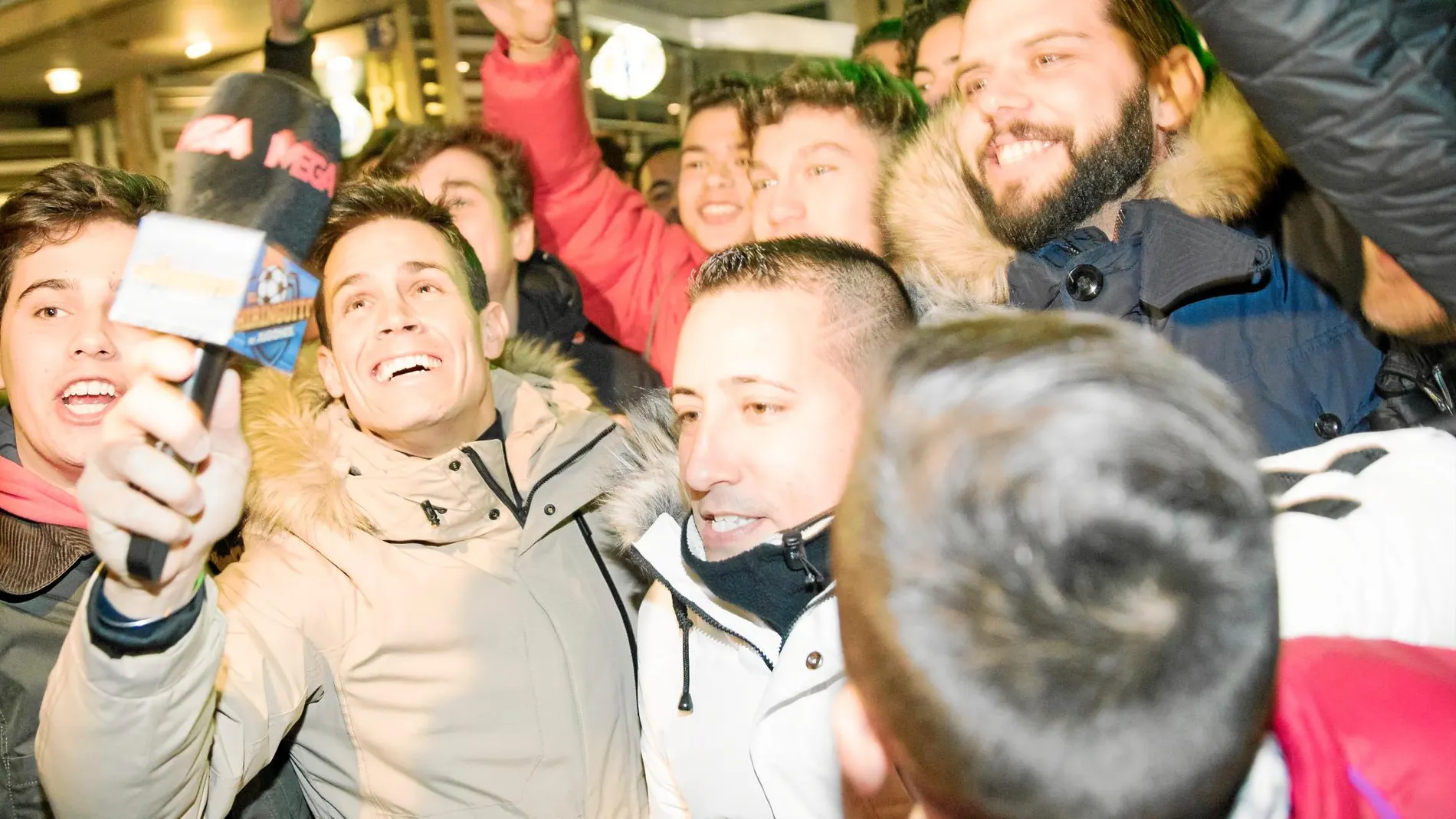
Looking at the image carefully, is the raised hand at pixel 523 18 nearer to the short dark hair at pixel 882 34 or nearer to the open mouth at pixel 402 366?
the open mouth at pixel 402 366

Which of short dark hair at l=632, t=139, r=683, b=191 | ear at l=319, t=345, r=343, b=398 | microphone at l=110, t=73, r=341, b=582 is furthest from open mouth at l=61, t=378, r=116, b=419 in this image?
short dark hair at l=632, t=139, r=683, b=191

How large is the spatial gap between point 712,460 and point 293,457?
83cm

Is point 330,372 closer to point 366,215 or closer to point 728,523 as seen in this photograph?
point 366,215

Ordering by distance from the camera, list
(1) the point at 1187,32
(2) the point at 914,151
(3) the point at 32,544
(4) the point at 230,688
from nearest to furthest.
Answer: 1. (4) the point at 230,688
2. (3) the point at 32,544
3. (1) the point at 1187,32
4. (2) the point at 914,151

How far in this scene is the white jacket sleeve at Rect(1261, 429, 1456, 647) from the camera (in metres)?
0.92

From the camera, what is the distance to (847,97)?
8.19 feet

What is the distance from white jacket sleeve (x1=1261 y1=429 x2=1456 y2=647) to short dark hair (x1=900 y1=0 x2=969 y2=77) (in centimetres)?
218

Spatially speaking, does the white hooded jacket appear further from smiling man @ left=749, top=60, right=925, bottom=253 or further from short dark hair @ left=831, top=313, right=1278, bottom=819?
smiling man @ left=749, top=60, right=925, bottom=253

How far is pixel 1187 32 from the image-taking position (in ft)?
6.20

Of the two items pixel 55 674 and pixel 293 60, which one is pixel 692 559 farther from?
pixel 293 60

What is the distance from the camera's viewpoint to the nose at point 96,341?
1789mm

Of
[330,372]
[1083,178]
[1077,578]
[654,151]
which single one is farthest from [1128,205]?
[654,151]

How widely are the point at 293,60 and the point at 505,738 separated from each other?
156 cm

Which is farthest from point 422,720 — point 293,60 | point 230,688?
point 293,60
